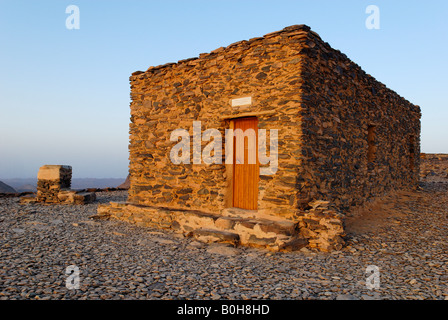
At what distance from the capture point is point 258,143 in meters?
6.40

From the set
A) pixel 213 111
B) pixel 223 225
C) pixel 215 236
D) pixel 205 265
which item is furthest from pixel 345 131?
pixel 205 265

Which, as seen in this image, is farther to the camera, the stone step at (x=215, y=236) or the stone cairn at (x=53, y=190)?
the stone cairn at (x=53, y=190)

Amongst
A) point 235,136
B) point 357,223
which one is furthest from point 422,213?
point 235,136

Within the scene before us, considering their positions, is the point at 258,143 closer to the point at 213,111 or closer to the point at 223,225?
the point at 213,111

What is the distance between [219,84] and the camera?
276 inches

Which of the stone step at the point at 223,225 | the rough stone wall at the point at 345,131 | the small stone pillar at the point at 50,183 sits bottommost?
the stone step at the point at 223,225

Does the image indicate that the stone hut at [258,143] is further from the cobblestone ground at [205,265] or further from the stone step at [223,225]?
the cobblestone ground at [205,265]

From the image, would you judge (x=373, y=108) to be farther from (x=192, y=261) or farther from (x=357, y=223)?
(x=192, y=261)

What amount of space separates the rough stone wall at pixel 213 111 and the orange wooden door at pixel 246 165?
259mm

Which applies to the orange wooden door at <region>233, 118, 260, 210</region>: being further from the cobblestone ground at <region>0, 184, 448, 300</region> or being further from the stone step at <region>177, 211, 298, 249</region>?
the cobblestone ground at <region>0, 184, 448, 300</region>

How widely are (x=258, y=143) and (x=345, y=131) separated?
2486 millimetres

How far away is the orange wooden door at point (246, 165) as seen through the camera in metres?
6.60

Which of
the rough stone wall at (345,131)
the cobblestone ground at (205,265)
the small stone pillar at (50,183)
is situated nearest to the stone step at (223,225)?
the cobblestone ground at (205,265)
